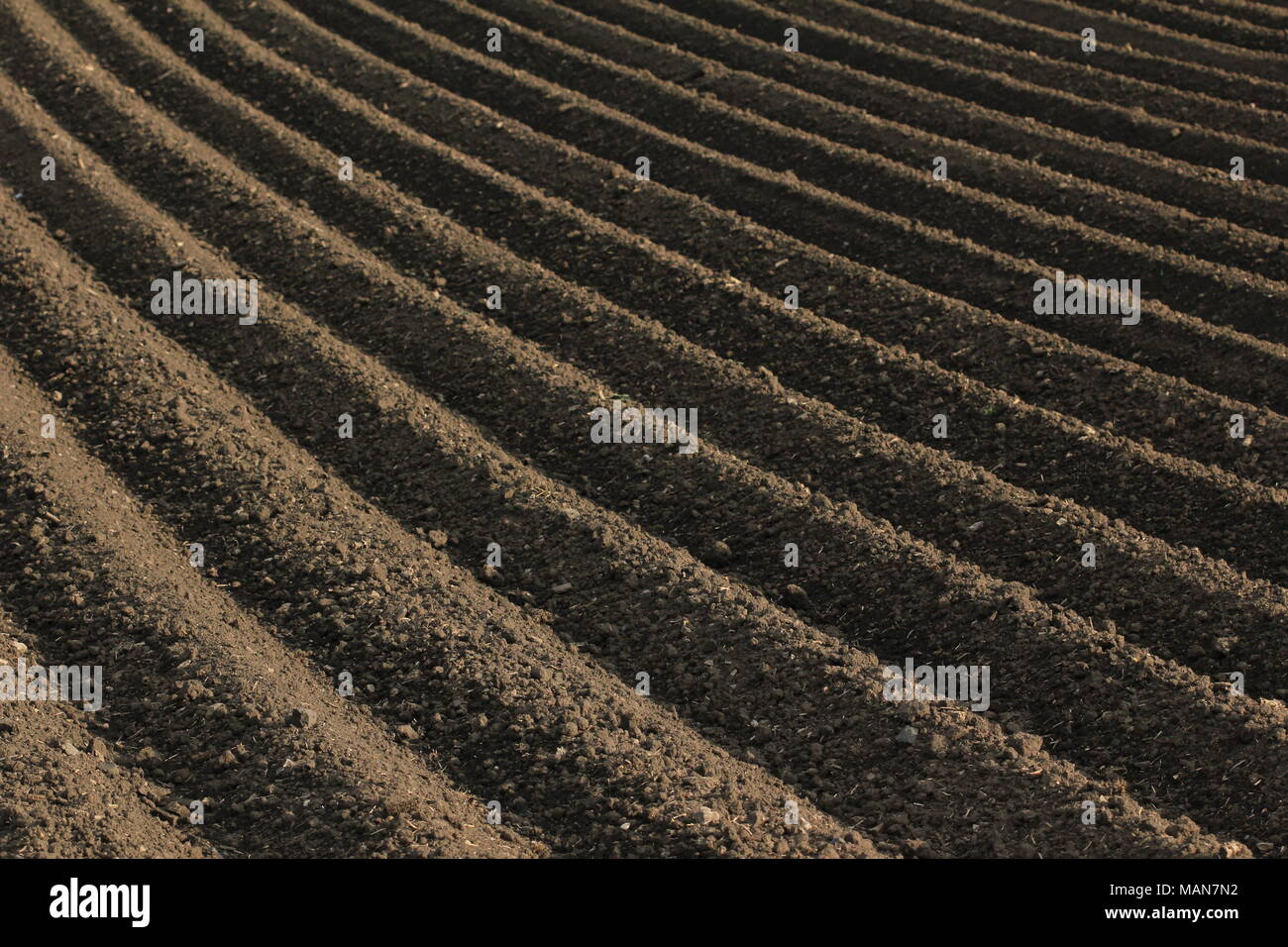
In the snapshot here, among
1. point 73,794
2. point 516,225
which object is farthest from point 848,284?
point 73,794

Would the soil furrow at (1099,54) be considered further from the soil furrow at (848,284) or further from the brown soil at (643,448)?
the soil furrow at (848,284)

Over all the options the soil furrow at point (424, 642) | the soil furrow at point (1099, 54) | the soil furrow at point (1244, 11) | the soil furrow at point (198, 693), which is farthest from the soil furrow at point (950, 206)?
the soil furrow at point (198, 693)

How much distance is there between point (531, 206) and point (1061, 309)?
2.58 meters

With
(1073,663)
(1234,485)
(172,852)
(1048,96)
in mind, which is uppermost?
(1048,96)

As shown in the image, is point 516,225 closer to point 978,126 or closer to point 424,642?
point 978,126

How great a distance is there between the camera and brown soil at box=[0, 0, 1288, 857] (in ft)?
11.9

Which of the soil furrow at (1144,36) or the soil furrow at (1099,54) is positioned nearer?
the soil furrow at (1099,54)

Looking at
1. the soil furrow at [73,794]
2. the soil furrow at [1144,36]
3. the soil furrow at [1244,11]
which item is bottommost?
the soil furrow at [73,794]

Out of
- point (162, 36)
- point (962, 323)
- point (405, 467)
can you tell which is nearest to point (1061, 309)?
point (962, 323)

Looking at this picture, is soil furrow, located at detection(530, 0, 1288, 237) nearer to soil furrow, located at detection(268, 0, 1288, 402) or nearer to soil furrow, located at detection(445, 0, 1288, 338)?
soil furrow, located at detection(445, 0, 1288, 338)

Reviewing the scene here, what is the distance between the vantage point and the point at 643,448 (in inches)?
196

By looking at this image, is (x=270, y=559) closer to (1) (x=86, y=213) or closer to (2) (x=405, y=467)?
(2) (x=405, y=467)

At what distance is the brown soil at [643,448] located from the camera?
11.9 ft

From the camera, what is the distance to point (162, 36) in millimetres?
8180
